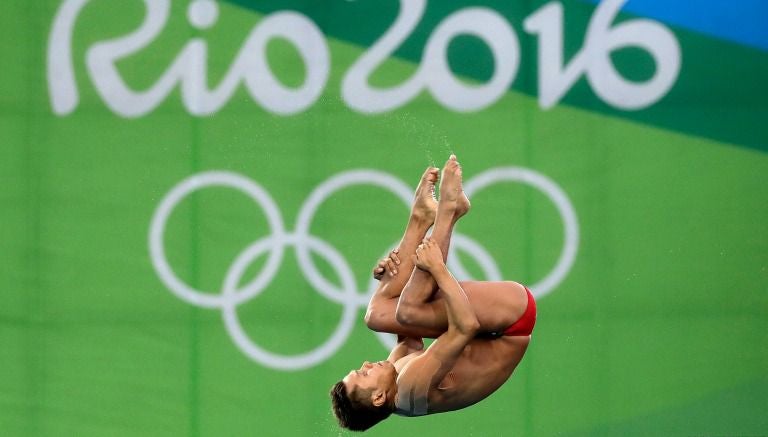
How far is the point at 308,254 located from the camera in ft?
24.0

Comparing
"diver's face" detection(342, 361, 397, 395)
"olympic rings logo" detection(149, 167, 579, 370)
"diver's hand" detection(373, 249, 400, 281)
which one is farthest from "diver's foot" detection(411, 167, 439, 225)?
"olympic rings logo" detection(149, 167, 579, 370)

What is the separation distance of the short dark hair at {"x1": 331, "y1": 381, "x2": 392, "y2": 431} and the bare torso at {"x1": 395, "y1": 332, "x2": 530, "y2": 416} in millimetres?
90

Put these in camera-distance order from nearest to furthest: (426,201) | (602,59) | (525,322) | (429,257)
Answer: (429,257) → (525,322) → (426,201) → (602,59)

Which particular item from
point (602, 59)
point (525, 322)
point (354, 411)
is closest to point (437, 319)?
point (525, 322)

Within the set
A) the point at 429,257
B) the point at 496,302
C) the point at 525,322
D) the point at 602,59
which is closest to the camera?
the point at 429,257

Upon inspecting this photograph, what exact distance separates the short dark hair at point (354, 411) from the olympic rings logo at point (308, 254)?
1.97 metres

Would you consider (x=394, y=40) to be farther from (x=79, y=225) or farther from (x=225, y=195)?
(x=79, y=225)

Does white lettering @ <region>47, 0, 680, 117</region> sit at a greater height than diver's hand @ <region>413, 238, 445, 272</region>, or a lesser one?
greater

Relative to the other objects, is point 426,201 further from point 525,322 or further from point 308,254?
point 308,254

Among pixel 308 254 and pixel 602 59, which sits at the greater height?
pixel 602 59

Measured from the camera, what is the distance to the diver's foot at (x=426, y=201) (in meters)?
5.37

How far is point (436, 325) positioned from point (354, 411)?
0.48 meters

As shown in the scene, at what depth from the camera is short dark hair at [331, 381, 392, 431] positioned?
17.1 feet

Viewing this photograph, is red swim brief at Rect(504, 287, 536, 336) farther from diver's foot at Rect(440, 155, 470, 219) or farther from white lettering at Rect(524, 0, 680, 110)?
white lettering at Rect(524, 0, 680, 110)
